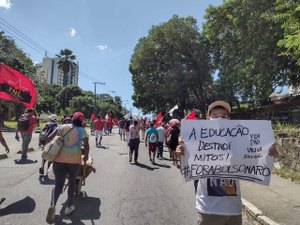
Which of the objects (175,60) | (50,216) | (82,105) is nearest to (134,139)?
(50,216)

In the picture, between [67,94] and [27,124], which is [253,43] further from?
[67,94]

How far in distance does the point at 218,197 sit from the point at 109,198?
190 inches

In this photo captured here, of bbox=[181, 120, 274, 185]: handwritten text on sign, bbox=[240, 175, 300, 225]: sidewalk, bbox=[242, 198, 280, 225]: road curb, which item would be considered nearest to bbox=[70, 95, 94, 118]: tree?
bbox=[240, 175, 300, 225]: sidewalk

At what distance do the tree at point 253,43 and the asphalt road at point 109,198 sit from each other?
39.8 feet

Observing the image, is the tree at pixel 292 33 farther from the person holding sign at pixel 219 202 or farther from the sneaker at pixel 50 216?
the sneaker at pixel 50 216

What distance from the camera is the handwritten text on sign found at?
13.5 ft

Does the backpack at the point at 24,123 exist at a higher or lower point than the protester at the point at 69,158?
higher

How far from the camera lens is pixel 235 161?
416cm

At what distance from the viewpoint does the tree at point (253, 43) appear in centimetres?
2264

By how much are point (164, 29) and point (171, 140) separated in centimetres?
2703

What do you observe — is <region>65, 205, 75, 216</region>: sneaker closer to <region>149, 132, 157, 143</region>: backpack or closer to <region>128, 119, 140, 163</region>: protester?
<region>128, 119, 140, 163</region>: protester

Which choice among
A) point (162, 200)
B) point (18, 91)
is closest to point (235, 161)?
point (162, 200)

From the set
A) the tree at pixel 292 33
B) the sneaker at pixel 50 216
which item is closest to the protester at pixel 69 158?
the sneaker at pixel 50 216

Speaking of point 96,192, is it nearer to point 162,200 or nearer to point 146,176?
point 162,200
